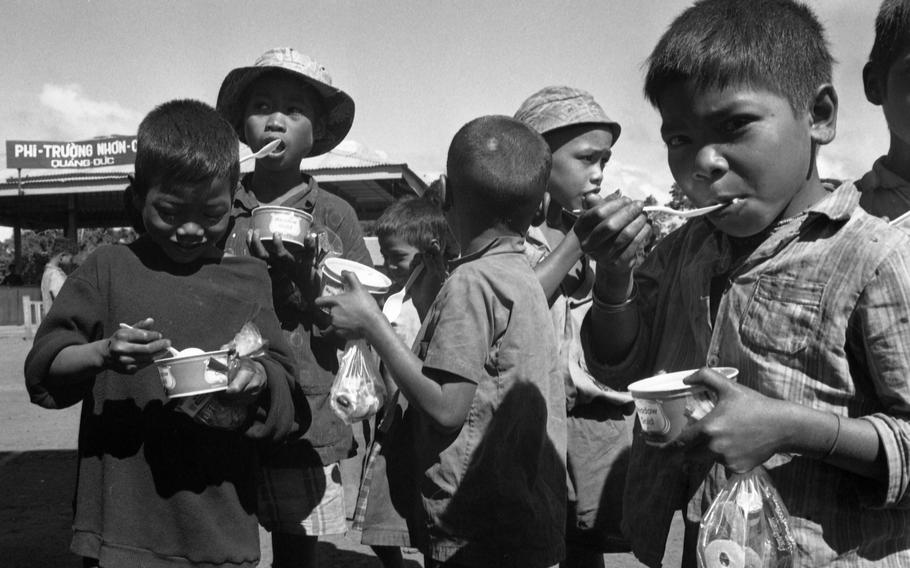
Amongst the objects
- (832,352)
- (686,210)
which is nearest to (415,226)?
(686,210)

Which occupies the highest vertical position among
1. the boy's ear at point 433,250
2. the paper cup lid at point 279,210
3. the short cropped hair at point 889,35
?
the short cropped hair at point 889,35

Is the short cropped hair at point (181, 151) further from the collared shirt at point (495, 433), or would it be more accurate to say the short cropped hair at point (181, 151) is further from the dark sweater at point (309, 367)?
the collared shirt at point (495, 433)

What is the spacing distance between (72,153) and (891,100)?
29.4 metres

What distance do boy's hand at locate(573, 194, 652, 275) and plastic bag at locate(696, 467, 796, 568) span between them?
53cm

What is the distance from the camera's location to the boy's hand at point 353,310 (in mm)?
2480

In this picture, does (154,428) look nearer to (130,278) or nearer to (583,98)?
(130,278)

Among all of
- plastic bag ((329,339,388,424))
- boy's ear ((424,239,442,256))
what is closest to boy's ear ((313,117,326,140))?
boy's ear ((424,239,442,256))

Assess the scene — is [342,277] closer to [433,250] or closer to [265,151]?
[265,151]

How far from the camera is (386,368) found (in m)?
2.83

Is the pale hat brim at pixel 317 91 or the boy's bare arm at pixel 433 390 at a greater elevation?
the pale hat brim at pixel 317 91

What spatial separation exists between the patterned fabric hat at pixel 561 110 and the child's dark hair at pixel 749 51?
1.51 metres

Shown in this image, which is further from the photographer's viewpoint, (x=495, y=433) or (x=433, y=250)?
(x=433, y=250)

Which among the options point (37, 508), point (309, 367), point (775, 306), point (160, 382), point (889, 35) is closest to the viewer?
point (775, 306)

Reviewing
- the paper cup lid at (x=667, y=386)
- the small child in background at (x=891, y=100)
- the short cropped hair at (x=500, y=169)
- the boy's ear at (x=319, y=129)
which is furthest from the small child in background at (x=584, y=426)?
the boy's ear at (x=319, y=129)
